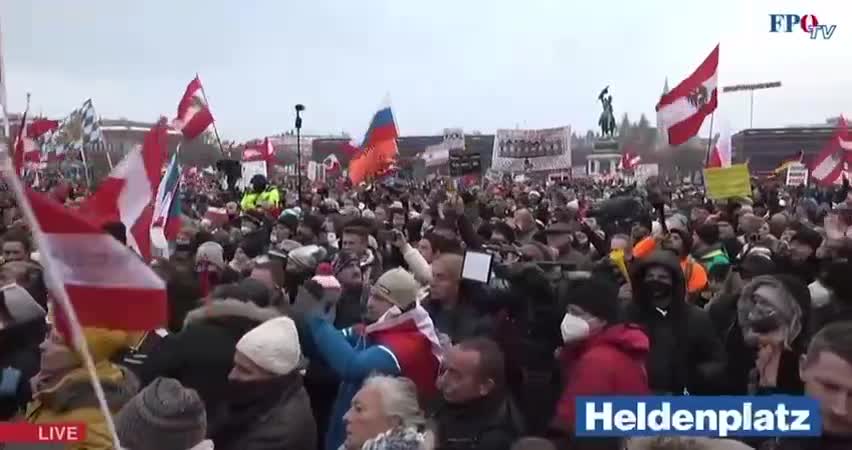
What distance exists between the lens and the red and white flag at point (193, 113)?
16.3 metres

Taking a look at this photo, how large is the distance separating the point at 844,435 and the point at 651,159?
64018 mm

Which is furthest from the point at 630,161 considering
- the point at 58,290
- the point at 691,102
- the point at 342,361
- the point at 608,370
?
the point at 58,290

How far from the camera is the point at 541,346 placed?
19.8 ft

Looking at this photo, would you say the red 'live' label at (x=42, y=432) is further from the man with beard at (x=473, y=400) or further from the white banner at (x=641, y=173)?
the white banner at (x=641, y=173)

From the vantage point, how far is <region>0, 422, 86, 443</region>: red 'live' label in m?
A: 3.32

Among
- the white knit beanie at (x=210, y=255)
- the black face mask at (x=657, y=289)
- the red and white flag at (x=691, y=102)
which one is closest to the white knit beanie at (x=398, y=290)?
the black face mask at (x=657, y=289)

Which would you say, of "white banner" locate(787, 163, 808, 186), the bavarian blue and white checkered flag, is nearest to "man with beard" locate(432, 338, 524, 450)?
the bavarian blue and white checkered flag

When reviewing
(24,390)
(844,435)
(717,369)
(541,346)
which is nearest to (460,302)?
(541,346)

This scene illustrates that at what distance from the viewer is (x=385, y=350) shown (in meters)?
4.90

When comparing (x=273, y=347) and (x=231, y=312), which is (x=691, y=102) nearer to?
(x=231, y=312)

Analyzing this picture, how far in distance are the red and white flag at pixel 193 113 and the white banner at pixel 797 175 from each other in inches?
532

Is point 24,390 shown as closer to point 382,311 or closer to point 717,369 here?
point 382,311

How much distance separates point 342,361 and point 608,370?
116cm

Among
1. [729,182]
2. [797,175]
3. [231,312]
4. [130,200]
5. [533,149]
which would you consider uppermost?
[533,149]
